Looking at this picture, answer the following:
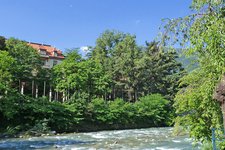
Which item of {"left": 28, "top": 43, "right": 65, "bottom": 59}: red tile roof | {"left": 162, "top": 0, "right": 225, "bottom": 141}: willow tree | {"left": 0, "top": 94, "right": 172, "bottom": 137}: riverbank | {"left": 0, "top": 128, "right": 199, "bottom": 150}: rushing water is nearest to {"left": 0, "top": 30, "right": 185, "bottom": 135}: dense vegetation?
{"left": 0, "top": 94, "right": 172, "bottom": 137}: riverbank

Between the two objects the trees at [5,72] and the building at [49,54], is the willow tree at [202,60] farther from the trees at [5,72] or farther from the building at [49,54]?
the building at [49,54]

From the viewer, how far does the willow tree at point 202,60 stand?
482 cm

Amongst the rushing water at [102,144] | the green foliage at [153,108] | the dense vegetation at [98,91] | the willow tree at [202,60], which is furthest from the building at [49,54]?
the willow tree at [202,60]

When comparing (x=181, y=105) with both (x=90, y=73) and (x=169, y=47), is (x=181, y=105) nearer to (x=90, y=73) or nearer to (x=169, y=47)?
(x=169, y=47)

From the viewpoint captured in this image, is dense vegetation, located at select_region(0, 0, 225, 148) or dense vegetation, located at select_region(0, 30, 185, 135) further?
dense vegetation, located at select_region(0, 30, 185, 135)

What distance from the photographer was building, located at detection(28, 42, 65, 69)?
5697cm

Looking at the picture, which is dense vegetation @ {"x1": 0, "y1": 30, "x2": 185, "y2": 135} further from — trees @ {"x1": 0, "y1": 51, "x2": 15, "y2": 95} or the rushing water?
the rushing water

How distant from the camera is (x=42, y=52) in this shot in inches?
2245

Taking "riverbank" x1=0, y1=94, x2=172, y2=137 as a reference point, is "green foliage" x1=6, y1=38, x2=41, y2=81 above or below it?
above

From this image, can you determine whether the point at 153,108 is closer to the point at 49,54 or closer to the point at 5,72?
the point at 5,72

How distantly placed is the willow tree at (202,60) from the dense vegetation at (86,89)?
13735mm

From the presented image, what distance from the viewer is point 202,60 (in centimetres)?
699

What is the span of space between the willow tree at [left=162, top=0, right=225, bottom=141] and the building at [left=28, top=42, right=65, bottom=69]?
166ft

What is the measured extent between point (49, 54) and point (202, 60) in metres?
53.8
